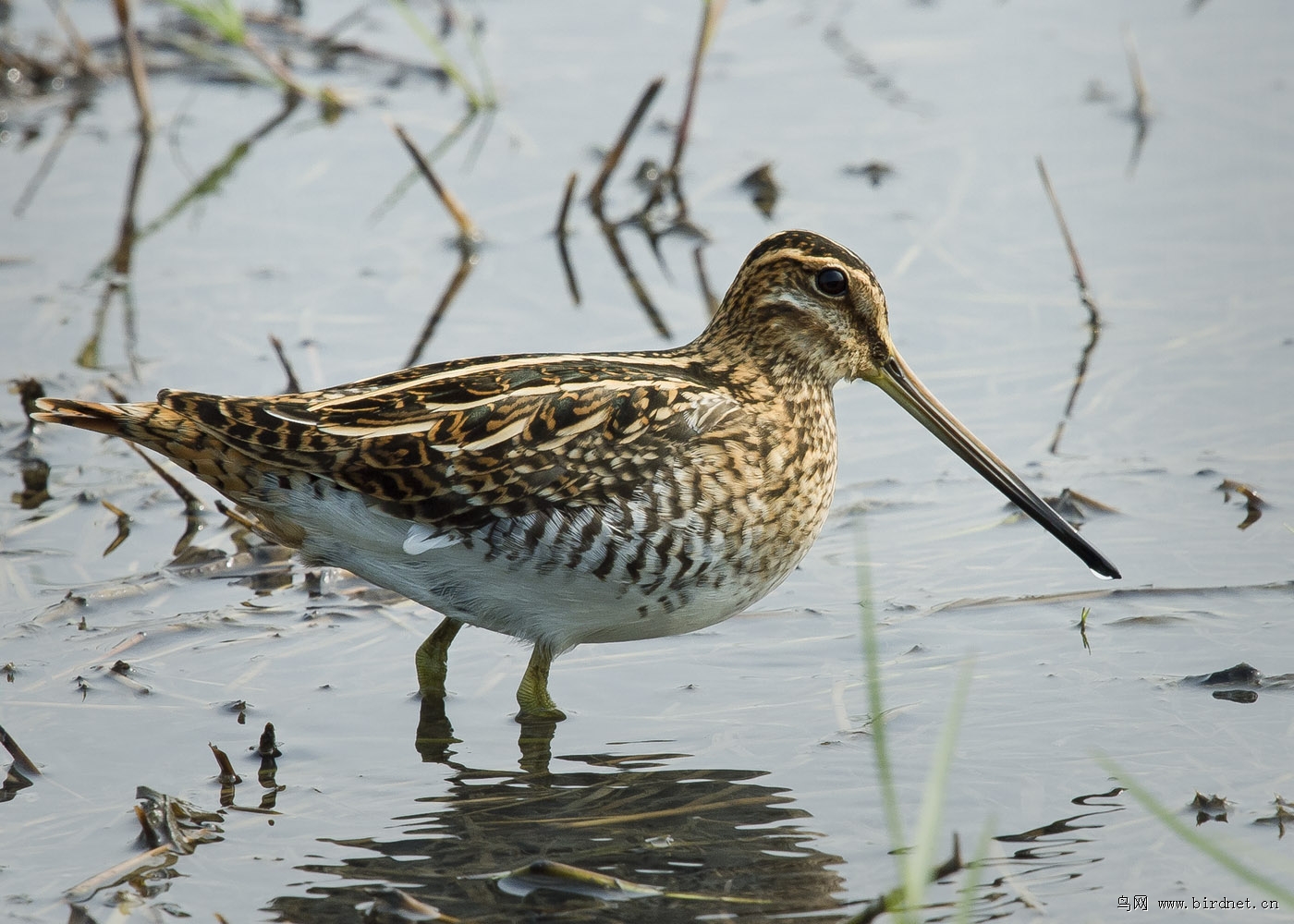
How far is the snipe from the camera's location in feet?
15.9

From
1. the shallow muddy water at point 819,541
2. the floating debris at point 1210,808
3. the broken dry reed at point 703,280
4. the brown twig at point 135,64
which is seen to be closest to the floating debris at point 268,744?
the shallow muddy water at point 819,541

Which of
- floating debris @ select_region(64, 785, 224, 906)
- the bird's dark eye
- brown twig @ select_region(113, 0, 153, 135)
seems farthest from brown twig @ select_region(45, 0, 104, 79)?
floating debris @ select_region(64, 785, 224, 906)

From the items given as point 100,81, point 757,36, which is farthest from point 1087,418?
point 100,81

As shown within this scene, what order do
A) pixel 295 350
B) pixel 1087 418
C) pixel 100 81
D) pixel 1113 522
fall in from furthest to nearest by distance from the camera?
1. pixel 100 81
2. pixel 295 350
3. pixel 1087 418
4. pixel 1113 522

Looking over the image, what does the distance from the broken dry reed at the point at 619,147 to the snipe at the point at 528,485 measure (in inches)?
128

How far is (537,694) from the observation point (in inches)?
203

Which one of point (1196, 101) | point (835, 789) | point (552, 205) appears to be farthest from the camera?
point (1196, 101)

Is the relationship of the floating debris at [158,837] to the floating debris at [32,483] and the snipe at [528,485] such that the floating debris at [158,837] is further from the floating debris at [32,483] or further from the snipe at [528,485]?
the floating debris at [32,483]

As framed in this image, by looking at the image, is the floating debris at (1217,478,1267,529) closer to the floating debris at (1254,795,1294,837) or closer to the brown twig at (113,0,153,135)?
the floating debris at (1254,795,1294,837)

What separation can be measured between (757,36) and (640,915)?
24.4 ft

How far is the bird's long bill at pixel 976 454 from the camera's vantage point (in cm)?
541

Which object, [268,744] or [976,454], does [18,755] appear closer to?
[268,744]

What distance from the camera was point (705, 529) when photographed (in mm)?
4914

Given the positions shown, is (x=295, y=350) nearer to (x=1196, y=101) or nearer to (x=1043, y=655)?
(x=1043, y=655)
